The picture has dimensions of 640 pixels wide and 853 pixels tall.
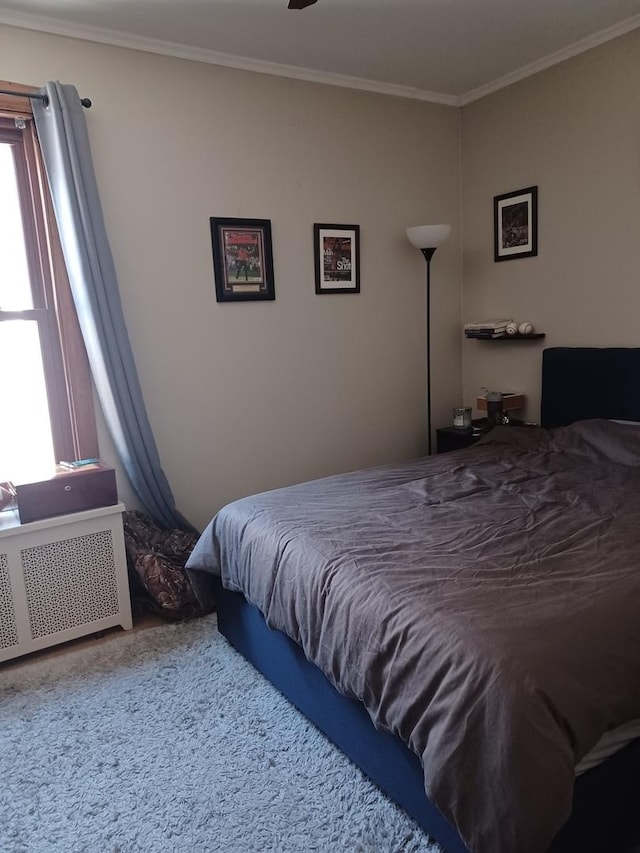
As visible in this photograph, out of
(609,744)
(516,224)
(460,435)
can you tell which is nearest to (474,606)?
(609,744)

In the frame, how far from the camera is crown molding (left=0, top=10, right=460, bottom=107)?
105 inches

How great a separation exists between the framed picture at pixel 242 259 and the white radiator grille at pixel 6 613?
165cm

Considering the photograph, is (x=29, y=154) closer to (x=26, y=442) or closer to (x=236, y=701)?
(x=26, y=442)

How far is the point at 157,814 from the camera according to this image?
5.81 ft

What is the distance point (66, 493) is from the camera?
8.64 feet

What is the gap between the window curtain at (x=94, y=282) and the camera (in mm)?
2670

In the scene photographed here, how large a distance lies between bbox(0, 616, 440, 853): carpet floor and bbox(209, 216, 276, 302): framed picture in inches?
72.0

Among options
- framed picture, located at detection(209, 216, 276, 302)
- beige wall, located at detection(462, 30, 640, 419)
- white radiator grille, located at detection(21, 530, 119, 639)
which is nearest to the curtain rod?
framed picture, located at detection(209, 216, 276, 302)

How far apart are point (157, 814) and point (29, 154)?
2660 mm

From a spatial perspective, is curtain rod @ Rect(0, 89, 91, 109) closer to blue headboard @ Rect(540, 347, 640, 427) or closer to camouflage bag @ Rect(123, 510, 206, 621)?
camouflage bag @ Rect(123, 510, 206, 621)

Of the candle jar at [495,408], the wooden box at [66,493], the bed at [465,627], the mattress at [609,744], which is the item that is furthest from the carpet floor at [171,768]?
the candle jar at [495,408]

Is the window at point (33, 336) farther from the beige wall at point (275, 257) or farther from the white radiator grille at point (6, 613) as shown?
the white radiator grille at point (6, 613)

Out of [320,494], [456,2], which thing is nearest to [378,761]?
[320,494]

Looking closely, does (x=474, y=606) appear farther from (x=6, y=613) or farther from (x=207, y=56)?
(x=207, y=56)
